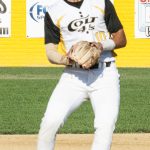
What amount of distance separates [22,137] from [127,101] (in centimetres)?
526

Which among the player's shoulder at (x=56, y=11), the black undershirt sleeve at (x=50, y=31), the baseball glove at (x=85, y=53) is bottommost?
the baseball glove at (x=85, y=53)

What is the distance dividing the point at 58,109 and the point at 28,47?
19.5 m

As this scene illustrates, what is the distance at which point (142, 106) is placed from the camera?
45.7 ft

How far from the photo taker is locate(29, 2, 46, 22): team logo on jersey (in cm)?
2523

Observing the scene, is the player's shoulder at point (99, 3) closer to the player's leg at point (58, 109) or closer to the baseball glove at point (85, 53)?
the baseball glove at point (85, 53)

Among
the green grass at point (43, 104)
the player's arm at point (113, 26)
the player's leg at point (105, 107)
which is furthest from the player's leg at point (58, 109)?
the green grass at point (43, 104)

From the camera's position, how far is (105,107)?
6336 mm

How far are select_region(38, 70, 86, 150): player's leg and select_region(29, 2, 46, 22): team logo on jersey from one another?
18.8 metres

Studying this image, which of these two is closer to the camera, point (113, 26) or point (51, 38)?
point (113, 26)

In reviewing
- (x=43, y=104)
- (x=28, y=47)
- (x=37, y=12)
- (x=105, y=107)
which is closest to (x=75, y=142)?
(x=105, y=107)

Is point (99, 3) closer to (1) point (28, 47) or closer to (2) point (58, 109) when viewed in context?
(2) point (58, 109)

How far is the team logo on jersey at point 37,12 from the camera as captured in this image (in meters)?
25.2

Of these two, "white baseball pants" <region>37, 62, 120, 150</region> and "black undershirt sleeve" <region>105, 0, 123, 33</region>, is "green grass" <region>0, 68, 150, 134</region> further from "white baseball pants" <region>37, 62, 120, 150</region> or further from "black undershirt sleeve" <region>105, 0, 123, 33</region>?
"black undershirt sleeve" <region>105, 0, 123, 33</region>

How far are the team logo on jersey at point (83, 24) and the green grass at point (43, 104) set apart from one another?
4227 millimetres
